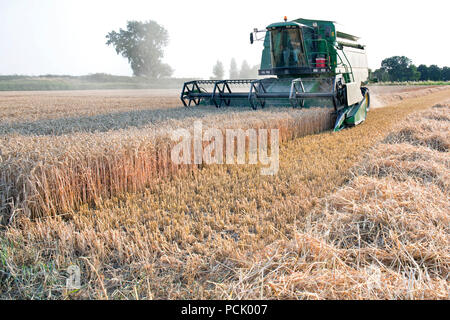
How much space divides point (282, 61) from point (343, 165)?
5468 millimetres

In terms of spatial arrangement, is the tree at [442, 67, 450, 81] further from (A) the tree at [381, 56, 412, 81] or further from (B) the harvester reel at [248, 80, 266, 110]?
(B) the harvester reel at [248, 80, 266, 110]

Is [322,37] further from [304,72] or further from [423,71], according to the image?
[423,71]

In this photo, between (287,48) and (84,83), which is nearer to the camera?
(287,48)

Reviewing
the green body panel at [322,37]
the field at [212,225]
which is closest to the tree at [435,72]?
the green body panel at [322,37]

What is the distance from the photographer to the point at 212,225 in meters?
2.81

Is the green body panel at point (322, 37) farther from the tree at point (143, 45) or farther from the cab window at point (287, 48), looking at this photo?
the tree at point (143, 45)

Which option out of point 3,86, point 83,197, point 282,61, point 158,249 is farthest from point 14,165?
point 3,86

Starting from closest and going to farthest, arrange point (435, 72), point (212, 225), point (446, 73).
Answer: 1. point (212, 225)
2. point (446, 73)
3. point (435, 72)

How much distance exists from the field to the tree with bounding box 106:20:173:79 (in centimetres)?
4540

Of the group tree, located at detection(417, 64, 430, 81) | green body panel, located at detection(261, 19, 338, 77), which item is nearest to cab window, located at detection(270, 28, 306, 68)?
green body panel, located at detection(261, 19, 338, 77)

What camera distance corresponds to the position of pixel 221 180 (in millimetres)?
3992

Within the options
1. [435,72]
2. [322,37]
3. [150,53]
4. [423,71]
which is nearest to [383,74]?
[423,71]

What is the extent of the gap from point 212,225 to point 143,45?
47566 mm
